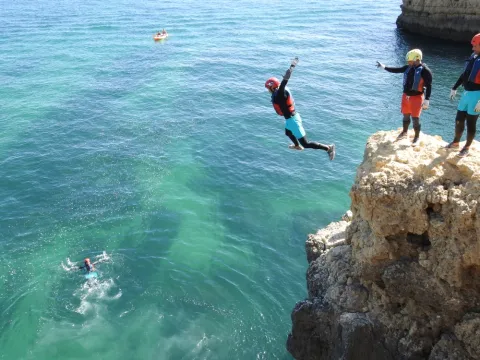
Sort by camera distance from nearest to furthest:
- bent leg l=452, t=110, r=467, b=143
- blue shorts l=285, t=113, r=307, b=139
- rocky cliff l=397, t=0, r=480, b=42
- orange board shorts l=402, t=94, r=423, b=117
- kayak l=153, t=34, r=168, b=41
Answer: bent leg l=452, t=110, r=467, b=143 → orange board shorts l=402, t=94, r=423, b=117 → blue shorts l=285, t=113, r=307, b=139 → rocky cliff l=397, t=0, r=480, b=42 → kayak l=153, t=34, r=168, b=41

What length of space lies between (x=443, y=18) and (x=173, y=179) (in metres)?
47.5

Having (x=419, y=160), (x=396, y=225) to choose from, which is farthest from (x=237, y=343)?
(x=419, y=160)

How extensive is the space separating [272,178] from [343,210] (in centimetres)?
587

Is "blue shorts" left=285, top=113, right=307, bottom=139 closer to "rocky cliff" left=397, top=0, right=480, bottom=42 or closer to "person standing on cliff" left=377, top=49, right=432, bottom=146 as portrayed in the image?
"person standing on cliff" left=377, top=49, right=432, bottom=146

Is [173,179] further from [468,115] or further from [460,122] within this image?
[468,115]

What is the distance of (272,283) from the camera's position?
2338 centimetres

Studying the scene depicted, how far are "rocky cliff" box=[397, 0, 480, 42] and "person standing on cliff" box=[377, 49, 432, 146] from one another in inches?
1917

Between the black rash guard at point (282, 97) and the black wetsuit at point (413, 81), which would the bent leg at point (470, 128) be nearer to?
the black wetsuit at point (413, 81)

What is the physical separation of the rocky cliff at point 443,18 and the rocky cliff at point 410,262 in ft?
161

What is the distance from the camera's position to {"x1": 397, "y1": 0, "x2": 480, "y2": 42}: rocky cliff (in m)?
55.7

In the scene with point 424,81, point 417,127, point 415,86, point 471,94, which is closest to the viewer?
point 471,94

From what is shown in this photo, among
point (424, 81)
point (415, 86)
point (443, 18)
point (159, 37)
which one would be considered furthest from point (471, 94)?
point (159, 37)

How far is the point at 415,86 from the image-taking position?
14.9 metres

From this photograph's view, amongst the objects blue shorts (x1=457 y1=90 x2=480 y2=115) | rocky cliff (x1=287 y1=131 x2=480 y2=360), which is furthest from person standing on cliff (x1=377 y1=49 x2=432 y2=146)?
blue shorts (x1=457 y1=90 x2=480 y2=115)
